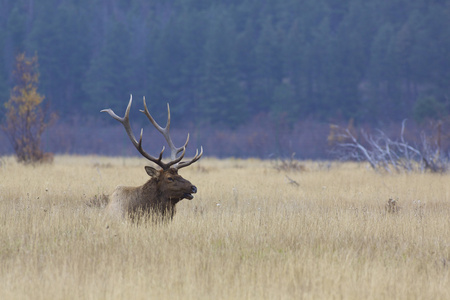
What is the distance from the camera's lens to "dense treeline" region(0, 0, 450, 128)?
51.8 meters

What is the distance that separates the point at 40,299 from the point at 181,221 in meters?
3.31

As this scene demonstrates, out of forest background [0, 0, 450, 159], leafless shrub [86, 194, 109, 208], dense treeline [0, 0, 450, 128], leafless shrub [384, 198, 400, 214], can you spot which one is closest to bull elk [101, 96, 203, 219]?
leafless shrub [86, 194, 109, 208]

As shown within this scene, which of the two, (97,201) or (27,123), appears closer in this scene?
(97,201)

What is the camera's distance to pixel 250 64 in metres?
55.6

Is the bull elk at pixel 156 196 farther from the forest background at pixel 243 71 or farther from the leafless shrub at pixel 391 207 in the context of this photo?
the forest background at pixel 243 71

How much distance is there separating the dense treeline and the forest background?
9 cm

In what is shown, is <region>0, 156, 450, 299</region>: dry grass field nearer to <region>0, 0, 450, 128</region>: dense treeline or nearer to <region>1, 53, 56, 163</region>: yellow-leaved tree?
<region>1, 53, 56, 163</region>: yellow-leaved tree

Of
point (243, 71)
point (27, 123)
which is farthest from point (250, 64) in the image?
point (27, 123)

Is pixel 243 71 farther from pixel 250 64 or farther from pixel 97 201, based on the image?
pixel 97 201

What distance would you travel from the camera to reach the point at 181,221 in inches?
333

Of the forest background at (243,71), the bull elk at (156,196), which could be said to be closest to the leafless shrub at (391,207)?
the bull elk at (156,196)

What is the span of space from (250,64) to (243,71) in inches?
39.6

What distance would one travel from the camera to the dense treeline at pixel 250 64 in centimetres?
A: 5175

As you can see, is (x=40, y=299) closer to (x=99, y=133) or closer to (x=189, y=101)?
(x=99, y=133)
